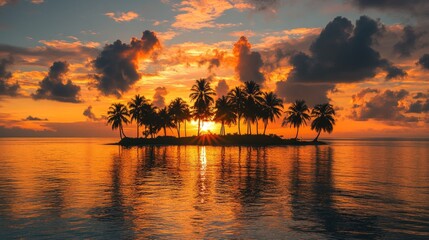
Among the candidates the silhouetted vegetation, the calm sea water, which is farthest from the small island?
the calm sea water

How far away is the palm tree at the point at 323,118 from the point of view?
448 ft

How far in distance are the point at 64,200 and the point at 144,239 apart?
1112 cm

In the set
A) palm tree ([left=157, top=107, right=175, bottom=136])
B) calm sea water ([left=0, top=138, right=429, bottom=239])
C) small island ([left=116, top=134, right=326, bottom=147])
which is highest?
palm tree ([left=157, top=107, right=175, bottom=136])

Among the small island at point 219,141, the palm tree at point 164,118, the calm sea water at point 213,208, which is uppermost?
the palm tree at point 164,118

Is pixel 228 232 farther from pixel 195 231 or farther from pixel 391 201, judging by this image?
pixel 391 201

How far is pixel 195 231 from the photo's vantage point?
16312 mm

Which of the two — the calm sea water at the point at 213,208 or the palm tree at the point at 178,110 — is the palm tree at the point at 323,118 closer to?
the palm tree at the point at 178,110

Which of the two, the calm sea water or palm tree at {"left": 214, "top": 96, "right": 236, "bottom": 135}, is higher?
palm tree at {"left": 214, "top": 96, "right": 236, "bottom": 135}

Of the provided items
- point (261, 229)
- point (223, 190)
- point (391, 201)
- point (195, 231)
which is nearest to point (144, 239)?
point (195, 231)

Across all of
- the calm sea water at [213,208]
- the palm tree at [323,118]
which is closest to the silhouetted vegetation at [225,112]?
the palm tree at [323,118]

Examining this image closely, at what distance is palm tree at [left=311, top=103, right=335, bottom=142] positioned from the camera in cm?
13662

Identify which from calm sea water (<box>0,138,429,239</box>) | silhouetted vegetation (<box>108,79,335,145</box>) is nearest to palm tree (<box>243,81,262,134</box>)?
silhouetted vegetation (<box>108,79,335,145</box>)

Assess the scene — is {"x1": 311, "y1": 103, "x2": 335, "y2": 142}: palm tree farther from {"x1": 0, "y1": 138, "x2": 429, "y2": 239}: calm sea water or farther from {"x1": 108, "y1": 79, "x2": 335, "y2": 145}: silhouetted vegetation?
{"x1": 0, "y1": 138, "x2": 429, "y2": 239}: calm sea water

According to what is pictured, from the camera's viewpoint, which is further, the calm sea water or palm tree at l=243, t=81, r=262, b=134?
palm tree at l=243, t=81, r=262, b=134
